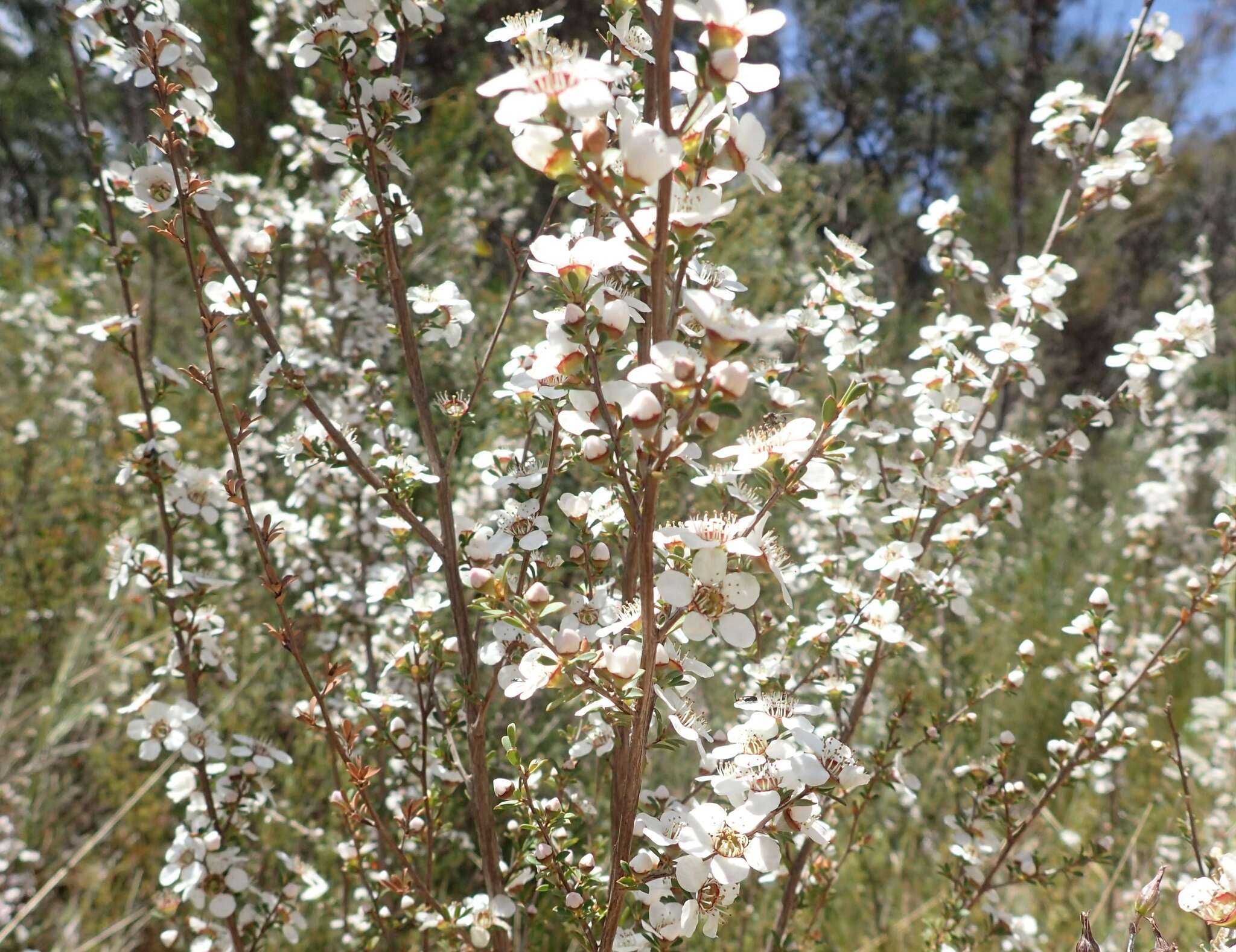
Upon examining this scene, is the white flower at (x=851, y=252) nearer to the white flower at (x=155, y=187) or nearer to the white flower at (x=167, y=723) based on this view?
the white flower at (x=155, y=187)

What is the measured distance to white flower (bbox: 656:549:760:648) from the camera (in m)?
0.88

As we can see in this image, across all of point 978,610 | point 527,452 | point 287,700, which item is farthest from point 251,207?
point 978,610

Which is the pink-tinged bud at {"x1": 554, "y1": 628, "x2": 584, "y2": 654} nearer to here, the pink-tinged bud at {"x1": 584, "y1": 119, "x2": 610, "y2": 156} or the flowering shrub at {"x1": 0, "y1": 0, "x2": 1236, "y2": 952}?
the flowering shrub at {"x1": 0, "y1": 0, "x2": 1236, "y2": 952}

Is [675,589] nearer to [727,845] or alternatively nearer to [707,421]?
[707,421]

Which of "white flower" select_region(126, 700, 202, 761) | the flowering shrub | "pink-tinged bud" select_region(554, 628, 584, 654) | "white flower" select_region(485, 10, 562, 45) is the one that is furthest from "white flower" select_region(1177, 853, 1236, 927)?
"white flower" select_region(126, 700, 202, 761)

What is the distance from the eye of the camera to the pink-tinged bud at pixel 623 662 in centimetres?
87

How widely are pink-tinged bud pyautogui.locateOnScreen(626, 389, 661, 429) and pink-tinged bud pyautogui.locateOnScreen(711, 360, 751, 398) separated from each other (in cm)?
6

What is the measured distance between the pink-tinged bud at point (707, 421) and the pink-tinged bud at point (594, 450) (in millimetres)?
149

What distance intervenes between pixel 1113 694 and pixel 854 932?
3.99 ft

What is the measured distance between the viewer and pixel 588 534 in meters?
1.23

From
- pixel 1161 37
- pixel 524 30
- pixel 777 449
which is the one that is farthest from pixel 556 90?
pixel 1161 37

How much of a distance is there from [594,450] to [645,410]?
0.14 m

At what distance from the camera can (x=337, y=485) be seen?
2213 millimetres

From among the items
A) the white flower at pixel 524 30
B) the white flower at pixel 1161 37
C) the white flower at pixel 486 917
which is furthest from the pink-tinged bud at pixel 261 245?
the white flower at pixel 1161 37
